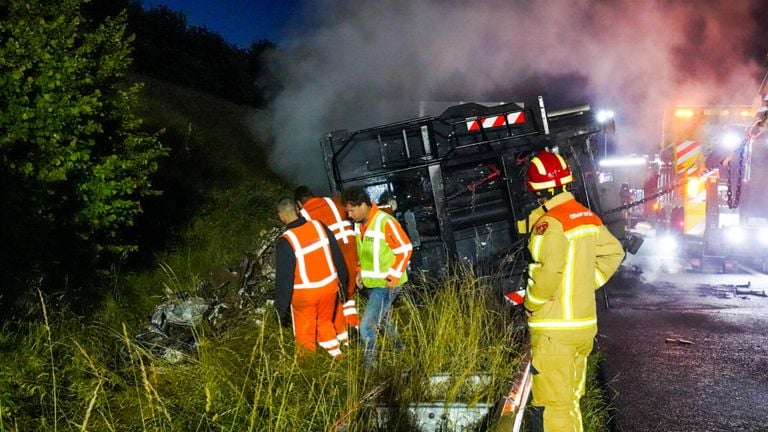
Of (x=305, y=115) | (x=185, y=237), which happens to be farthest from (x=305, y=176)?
(x=185, y=237)

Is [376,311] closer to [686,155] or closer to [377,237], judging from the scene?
[377,237]

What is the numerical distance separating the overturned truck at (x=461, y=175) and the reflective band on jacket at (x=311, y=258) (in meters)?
2.13

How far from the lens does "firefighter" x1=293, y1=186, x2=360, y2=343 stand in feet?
18.0

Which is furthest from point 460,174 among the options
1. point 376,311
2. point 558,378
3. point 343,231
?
point 558,378

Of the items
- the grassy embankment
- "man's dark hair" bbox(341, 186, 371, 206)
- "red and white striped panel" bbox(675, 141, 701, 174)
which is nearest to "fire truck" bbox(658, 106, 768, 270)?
"red and white striped panel" bbox(675, 141, 701, 174)

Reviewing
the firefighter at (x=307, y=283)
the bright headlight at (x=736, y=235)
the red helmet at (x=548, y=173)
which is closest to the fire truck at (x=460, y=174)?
the firefighter at (x=307, y=283)

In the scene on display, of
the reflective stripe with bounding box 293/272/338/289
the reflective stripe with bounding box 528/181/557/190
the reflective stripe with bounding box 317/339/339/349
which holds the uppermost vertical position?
the reflective stripe with bounding box 528/181/557/190

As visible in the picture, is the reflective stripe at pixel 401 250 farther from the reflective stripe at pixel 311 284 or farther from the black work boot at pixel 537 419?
the black work boot at pixel 537 419

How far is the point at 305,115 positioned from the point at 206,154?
4.04m

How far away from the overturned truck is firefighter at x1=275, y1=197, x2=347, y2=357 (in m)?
2.13

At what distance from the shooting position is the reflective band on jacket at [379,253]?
5.18 metres

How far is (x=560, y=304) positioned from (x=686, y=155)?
9928mm

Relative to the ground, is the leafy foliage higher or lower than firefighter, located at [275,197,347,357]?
higher

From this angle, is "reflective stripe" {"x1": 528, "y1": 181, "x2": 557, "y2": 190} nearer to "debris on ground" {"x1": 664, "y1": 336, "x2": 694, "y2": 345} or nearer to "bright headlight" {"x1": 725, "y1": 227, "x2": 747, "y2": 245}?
"debris on ground" {"x1": 664, "y1": 336, "x2": 694, "y2": 345}
